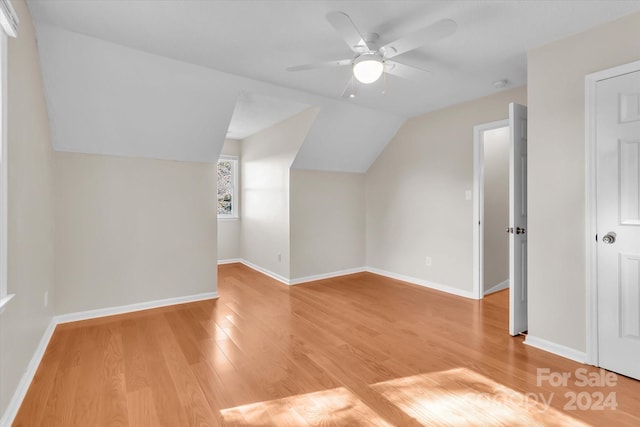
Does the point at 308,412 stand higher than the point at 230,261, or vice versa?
the point at 230,261

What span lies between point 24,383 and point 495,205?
498 cm

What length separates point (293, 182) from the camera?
471 centimetres

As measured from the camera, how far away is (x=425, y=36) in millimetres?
1971

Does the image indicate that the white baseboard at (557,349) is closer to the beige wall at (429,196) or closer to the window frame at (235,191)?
the beige wall at (429,196)

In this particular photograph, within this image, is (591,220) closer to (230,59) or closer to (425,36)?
(425,36)

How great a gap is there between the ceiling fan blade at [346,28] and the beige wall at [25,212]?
182 centimetres

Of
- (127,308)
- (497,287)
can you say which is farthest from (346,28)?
(497,287)

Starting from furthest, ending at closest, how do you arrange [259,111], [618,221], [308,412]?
[259,111] → [618,221] → [308,412]

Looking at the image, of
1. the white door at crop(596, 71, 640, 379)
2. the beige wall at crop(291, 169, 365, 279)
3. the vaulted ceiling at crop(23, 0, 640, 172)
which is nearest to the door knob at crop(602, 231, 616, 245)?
the white door at crop(596, 71, 640, 379)

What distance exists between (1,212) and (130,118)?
1.86m

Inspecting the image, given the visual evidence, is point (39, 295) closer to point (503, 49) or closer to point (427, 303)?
point (427, 303)

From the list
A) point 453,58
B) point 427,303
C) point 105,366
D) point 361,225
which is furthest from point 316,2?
point 361,225

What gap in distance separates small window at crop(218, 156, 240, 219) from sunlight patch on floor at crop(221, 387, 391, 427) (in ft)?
15.6

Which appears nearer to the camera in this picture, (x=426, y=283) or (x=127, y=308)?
(x=127, y=308)
